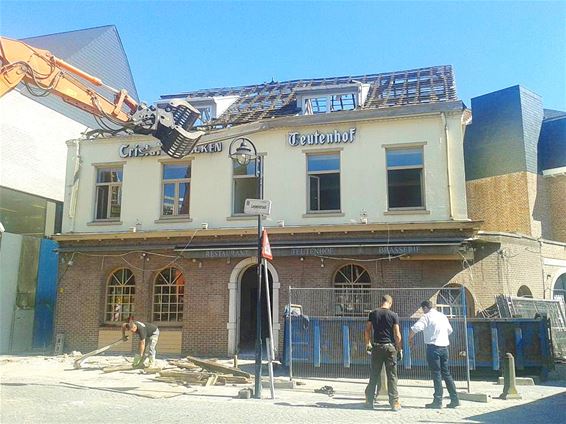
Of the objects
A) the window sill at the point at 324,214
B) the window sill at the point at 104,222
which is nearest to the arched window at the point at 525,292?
the window sill at the point at 324,214

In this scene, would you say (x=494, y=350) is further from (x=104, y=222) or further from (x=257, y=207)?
(x=104, y=222)

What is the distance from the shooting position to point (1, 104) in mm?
20641

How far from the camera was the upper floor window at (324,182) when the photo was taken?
1681 cm

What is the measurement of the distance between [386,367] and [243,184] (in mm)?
10180

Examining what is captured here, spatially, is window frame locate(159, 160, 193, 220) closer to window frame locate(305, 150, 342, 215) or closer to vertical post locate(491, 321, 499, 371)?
window frame locate(305, 150, 342, 215)

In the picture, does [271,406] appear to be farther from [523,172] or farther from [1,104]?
[523,172]


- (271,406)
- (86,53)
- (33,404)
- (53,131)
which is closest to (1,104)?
(53,131)

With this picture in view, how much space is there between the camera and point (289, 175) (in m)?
17.0

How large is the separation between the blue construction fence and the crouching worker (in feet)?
11.9

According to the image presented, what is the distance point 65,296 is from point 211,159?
680 centimetres

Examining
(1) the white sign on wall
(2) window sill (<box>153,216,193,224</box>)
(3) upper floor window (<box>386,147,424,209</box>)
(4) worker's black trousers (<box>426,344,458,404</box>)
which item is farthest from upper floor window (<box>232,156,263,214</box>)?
(4) worker's black trousers (<box>426,344,458,404</box>)

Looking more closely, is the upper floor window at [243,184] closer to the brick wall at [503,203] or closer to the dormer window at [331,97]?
the dormer window at [331,97]

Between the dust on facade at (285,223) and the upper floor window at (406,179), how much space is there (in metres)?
0.04

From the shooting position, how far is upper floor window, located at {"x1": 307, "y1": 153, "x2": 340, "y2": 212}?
Answer: 1681cm
